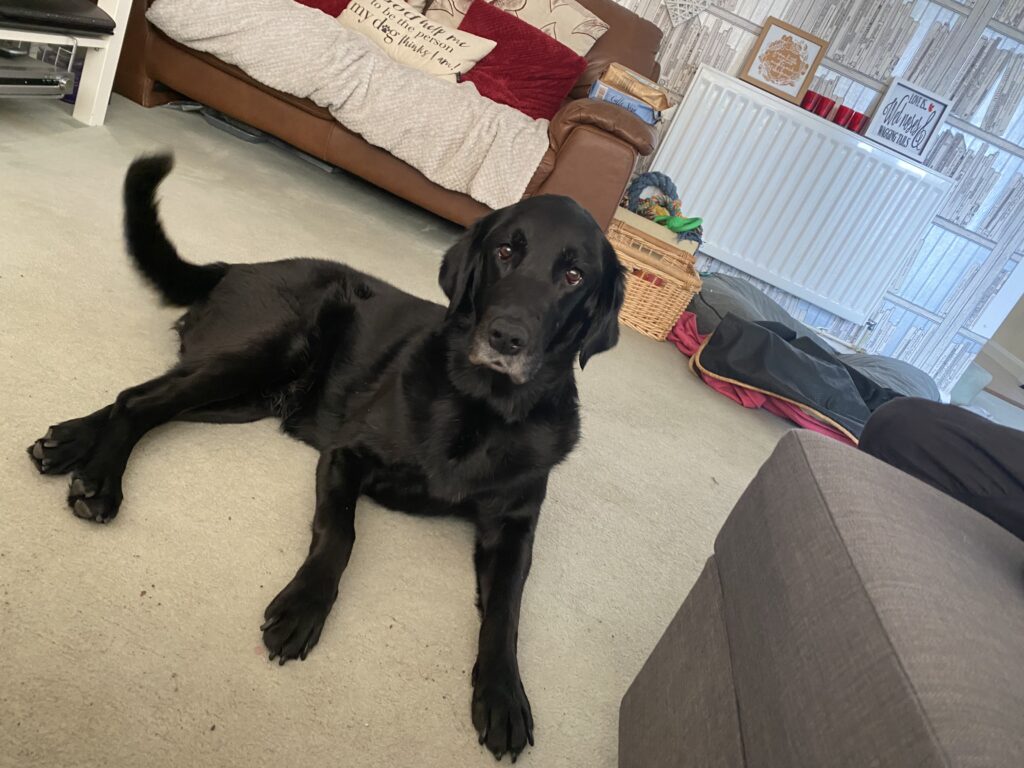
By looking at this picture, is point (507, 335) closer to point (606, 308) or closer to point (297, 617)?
point (606, 308)

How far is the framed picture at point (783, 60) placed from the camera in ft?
12.8

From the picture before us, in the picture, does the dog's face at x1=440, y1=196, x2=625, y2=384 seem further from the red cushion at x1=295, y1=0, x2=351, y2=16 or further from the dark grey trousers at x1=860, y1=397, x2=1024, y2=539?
the red cushion at x1=295, y1=0, x2=351, y2=16

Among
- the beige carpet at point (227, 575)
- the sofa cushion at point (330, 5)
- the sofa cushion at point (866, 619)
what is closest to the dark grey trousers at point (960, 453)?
the sofa cushion at point (866, 619)

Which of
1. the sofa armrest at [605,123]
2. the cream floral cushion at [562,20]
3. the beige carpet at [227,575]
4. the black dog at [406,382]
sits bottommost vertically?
the beige carpet at [227,575]

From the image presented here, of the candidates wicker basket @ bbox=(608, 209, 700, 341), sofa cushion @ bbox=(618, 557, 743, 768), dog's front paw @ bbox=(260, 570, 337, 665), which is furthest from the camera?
wicker basket @ bbox=(608, 209, 700, 341)

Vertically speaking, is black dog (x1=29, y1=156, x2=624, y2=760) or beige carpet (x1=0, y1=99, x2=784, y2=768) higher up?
black dog (x1=29, y1=156, x2=624, y2=760)

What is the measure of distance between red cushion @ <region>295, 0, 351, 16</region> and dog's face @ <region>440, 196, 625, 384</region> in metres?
2.55

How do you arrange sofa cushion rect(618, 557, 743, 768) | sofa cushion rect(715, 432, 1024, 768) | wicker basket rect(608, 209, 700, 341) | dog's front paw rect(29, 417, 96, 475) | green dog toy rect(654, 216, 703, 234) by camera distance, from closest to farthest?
1. sofa cushion rect(715, 432, 1024, 768)
2. sofa cushion rect(618, 557, 743, 768)
3. dog's front paw rect(29, 417, 96, 475)
4. wicker basket rect(608, 209, 700, 341)
5. green dog toy rect(654, 216, 703, 234)

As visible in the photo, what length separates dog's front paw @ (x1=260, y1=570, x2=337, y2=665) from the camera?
93 cm

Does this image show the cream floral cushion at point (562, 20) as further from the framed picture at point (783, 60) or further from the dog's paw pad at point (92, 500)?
the dog's paw pad at point (92, 500)

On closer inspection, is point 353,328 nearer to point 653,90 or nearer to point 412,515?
point 412,515

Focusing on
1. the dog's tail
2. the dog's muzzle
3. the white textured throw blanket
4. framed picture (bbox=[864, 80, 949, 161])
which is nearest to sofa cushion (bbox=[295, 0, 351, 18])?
the white textured throw blanket

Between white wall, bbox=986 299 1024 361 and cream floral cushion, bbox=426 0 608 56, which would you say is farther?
white wall, bbox=986 299 1024 361

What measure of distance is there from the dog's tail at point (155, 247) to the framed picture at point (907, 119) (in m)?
3.86
